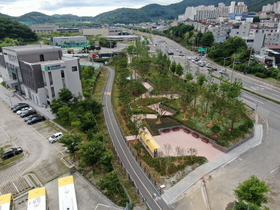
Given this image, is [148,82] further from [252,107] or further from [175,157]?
[175,157]

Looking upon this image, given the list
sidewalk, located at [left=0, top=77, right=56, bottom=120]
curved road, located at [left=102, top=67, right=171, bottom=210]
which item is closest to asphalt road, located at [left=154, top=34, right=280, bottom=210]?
curved road, located at [left=102, top=67, right=171, bottom=210]

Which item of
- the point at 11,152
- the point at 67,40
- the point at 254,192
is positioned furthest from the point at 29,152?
the point at 67,40

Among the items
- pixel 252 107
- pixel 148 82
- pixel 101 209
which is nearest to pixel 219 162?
pixel 101 209

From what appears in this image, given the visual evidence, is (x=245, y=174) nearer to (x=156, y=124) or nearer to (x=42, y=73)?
(x=156, y=124)

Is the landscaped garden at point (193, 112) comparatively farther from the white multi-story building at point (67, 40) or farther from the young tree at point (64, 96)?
the white multi-story building at point (67, 40)

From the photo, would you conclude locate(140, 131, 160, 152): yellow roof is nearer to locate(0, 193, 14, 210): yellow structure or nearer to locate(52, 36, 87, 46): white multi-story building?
locate(0, 193, 14, 210): yellow structure

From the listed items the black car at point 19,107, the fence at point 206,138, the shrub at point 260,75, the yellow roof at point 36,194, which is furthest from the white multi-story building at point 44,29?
the yellow roof at point 36,194
